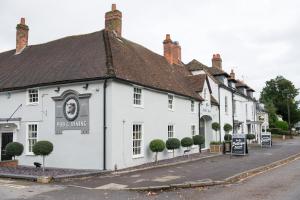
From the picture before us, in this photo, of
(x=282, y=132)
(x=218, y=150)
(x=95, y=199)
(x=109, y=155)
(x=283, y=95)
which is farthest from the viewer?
(x=283, y=95)

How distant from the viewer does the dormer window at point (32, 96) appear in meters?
21.9

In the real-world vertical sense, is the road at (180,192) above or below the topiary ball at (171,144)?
below

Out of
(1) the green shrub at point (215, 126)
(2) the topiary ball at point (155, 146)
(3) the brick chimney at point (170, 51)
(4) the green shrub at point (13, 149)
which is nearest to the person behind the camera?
(4) the green shrub at point (13, 149)

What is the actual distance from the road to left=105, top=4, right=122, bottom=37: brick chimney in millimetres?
14913

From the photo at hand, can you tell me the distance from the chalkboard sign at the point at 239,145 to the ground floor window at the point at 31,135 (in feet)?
48.6

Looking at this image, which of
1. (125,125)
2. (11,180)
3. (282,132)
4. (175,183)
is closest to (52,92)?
(125,125)

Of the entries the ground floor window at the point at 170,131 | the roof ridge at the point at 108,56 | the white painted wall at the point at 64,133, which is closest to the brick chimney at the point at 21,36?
the white painted wall at the point at 64,133

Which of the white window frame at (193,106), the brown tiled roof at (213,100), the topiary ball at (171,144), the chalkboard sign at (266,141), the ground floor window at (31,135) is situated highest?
the brown tiled roof at (213,100)

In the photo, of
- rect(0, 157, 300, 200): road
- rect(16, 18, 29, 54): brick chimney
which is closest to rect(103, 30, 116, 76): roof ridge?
rect(0, 157, 300, 200): road

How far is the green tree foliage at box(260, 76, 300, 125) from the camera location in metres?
91.2

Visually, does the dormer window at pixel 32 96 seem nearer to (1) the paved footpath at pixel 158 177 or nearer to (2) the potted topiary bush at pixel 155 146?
(2) the potted topiary bush at pixel 155 146

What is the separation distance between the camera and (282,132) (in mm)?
69375

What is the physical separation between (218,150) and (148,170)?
12.7 m

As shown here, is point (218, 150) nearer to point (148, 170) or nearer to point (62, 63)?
point (148, 170)
